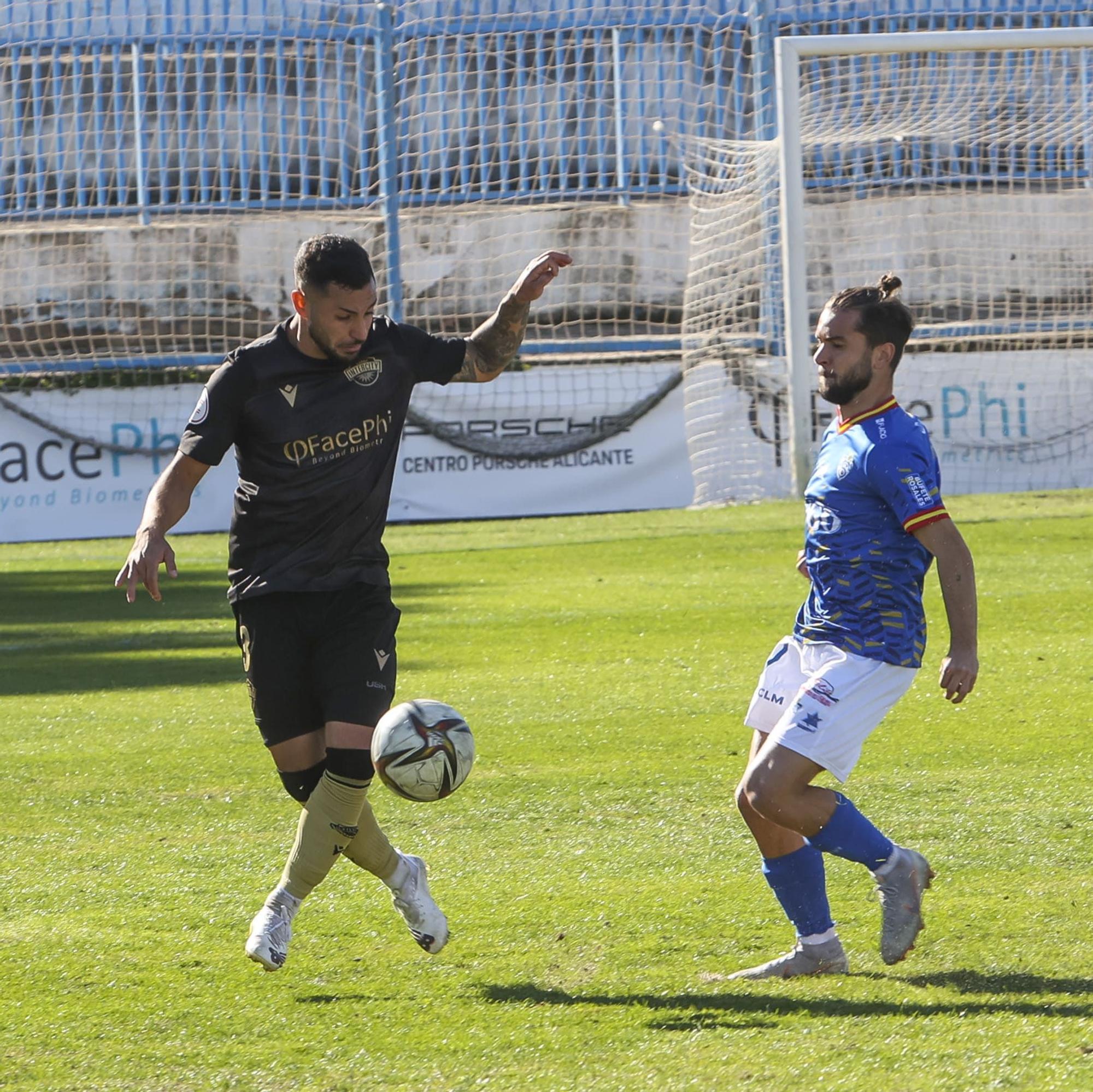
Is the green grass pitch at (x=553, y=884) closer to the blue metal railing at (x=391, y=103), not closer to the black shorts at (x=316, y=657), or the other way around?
the black shorts at (x=316, y=657)

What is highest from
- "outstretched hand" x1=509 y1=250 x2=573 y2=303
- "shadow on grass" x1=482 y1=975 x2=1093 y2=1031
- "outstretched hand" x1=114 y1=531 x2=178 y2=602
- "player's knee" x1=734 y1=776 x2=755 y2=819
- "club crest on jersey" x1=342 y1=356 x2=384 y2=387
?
"outstretched hand" x1=509 y1=250 x2=573 y2=303

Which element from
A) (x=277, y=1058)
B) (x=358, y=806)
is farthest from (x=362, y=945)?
(x=277, y=1058)

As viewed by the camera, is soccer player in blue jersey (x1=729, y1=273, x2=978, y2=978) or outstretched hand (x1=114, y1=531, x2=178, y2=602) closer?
soccer player in blue jersey (x1=729, y1=273, x2=978, y2=978)

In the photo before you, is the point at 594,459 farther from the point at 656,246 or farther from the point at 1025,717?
the point at 1025,717

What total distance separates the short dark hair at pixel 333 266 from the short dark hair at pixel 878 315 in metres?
1.22

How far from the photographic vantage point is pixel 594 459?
1656cm

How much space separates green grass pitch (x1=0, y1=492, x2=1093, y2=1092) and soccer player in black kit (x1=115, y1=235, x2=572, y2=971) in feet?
1.10

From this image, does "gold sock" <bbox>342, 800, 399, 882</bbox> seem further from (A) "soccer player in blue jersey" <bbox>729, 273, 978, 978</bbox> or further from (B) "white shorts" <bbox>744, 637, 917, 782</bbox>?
(B) "white shorts" <bbox>744, 637, 917, 782</bbox>

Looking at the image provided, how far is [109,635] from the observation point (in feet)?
35.5

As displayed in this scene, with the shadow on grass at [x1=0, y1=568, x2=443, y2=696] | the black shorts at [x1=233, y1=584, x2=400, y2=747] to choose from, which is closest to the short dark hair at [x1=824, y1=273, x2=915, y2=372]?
the black shorts at [x1=233, y1=584, x2=400, y2=747]

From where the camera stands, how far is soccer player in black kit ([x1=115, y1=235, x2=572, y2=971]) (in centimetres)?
456

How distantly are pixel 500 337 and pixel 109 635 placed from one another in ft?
21.2

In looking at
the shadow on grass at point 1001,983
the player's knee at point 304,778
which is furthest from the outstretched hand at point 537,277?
the shadow on grass at point 1001,983

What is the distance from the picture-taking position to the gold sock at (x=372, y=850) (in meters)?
4.68
